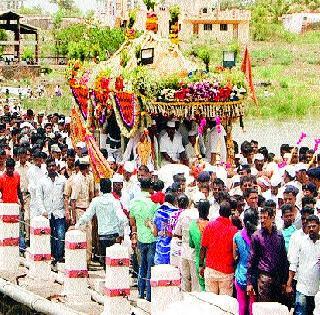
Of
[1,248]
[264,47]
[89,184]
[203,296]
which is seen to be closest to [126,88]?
[89,184]

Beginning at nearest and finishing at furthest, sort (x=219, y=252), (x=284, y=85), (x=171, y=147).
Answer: (x=219, y=252) < (x=171, y=147) < (x=284, y=85)

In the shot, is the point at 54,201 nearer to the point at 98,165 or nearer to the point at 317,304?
the point at 98,165

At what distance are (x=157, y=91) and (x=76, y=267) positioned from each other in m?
4.40

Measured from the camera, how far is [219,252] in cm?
849

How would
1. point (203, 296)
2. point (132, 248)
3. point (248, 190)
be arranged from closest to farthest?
point (203, 296)
point (248, 190)
point (132, 248)

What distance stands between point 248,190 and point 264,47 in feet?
190

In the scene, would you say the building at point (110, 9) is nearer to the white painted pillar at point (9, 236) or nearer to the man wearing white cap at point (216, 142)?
the man wearing white cap at point (216, 142)

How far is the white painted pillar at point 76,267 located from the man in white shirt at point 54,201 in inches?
66.6

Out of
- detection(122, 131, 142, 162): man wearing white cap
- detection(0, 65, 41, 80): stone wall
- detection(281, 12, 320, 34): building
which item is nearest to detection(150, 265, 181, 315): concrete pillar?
detection(122, 131, 142, 162): man wearing white cap

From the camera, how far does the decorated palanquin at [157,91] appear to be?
1359 cm

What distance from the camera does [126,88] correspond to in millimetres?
13734

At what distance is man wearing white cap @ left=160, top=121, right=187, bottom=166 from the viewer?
13.8 metres

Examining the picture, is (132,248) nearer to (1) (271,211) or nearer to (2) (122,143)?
(1) (271,211)

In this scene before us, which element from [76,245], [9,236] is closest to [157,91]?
[9,236]
